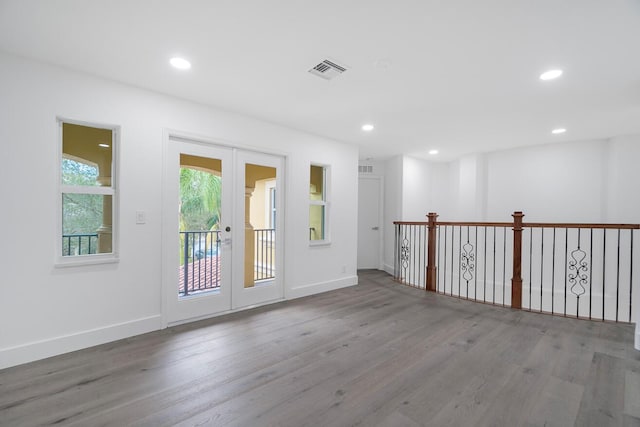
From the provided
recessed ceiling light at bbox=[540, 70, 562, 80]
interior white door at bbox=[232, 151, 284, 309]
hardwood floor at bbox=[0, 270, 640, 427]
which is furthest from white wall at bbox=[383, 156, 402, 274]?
recessed ceiling light at bbox=[540, 70, 562, 80]

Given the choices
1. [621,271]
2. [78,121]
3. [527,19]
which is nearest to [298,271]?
[78,121]

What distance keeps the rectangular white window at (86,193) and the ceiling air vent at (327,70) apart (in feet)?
6.86

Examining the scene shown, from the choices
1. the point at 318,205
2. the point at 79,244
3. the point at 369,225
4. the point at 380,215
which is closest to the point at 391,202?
the point at 380,215

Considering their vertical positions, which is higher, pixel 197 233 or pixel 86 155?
pixel 86 155

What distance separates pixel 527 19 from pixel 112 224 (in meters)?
3.79

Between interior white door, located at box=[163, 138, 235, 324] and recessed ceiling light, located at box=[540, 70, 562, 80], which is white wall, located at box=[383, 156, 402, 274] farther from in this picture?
interior white door, located at box=[163, 138, 235, 324]

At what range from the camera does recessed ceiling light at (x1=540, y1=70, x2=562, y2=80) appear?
2.58 metres

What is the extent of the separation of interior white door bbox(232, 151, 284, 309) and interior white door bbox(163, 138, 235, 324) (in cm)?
14

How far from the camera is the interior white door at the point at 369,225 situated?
6.77m

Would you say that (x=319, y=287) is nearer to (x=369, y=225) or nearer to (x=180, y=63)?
(x=369, y=225)

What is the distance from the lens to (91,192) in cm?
276

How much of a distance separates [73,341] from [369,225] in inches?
214

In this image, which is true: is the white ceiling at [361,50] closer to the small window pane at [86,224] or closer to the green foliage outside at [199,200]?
the green foliage outside at [199,200]

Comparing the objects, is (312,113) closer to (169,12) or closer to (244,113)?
(244,113)
